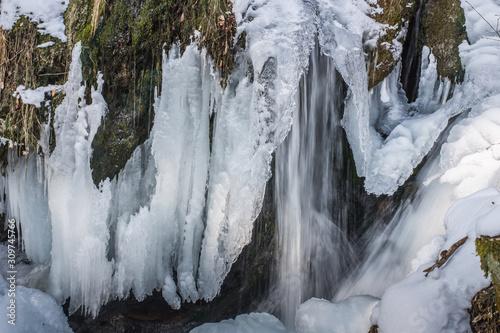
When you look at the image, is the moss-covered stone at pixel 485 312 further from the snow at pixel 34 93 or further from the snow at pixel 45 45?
the snow at pixel 45 45

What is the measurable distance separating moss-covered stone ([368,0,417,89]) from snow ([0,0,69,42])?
116 inches

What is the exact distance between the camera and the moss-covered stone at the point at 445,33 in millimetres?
3631

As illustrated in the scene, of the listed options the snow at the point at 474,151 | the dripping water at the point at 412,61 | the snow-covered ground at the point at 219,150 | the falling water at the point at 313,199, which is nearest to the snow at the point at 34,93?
the snow-covered ground at the point at 219,150

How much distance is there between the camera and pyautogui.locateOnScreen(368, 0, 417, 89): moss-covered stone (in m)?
3.71

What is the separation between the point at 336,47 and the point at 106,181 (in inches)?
95.2

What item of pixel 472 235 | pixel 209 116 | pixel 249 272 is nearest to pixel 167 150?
pixel 209 116

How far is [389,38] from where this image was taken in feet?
12.4

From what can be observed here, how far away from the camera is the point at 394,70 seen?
389 centimetres

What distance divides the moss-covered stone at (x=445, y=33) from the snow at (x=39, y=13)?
11.3 ft

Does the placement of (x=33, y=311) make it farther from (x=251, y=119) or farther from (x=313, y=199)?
(x=313, y=199)

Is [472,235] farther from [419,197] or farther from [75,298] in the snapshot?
[75,298]

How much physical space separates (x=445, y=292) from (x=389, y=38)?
8.62 ft

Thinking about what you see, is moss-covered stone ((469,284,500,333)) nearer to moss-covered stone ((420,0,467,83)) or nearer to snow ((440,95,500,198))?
snow ((440,95,500,198))

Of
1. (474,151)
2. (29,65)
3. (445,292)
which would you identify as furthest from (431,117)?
(29,65)
